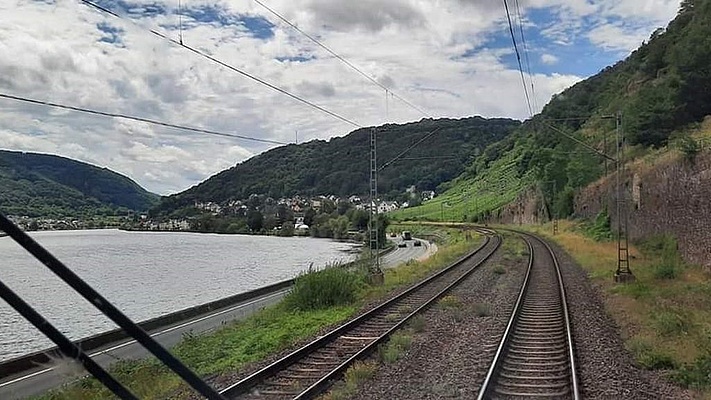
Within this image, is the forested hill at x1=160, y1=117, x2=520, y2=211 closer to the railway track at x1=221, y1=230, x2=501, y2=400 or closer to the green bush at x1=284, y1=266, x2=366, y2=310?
the green bush at x1=284, y1=266, x2=366, y2=310

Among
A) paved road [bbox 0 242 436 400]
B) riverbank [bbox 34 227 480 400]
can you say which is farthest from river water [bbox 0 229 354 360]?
riverbank [bbox 34 227 480 400]

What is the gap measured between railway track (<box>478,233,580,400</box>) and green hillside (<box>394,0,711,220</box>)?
13899mm

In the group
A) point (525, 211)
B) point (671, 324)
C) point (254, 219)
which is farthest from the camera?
point (525, 211)

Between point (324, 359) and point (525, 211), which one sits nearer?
point (324, 359)

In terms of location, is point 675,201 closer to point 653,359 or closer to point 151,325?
point 653,359

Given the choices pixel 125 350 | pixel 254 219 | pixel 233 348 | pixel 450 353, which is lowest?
pixel 125 350

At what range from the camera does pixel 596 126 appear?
92125mm

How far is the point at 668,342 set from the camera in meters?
14.3

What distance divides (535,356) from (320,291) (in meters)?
13.2

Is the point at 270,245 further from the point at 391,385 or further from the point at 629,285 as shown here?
the point at 391,385

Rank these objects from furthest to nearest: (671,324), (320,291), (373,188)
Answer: (373,188)
(320,291)
(671,324)

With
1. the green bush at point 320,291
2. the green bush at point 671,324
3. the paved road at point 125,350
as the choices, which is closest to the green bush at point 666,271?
the green bush at point 671,324

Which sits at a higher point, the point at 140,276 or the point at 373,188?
the point at 373,188

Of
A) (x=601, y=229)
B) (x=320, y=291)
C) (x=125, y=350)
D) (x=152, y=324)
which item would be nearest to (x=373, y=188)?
(x=320, y=291)
